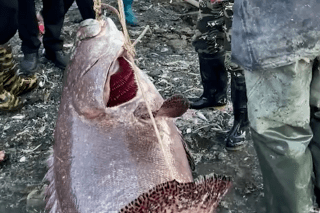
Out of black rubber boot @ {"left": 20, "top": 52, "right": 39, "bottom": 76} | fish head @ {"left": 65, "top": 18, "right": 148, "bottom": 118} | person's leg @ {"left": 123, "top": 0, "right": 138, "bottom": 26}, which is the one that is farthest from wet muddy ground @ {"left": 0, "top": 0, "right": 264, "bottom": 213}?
fish head @ {"left": 65, "top": 18, "right": 148, "bottom": 118}

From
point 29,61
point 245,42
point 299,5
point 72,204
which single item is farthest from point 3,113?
point 299,5

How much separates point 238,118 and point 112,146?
1379mm

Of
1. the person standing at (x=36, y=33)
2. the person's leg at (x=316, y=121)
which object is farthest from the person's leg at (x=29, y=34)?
the person's leg at (x=316, y=121)

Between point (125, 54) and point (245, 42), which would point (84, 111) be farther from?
point (245, 42)

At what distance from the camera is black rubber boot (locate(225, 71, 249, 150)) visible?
3.12m

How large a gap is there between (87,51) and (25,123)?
1452mm

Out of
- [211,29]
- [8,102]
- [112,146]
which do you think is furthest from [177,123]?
[8,102]

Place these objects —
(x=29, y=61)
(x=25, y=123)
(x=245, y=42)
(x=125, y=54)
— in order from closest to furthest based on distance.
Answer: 1. (x=245, y=42)
2. (x=125, y=54)
3. (x=25, y=123)
4. (x=29, y=61)

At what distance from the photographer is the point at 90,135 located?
2285mm

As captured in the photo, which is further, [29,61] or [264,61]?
[29,61]

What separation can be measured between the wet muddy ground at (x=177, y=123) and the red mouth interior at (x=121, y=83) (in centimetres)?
80

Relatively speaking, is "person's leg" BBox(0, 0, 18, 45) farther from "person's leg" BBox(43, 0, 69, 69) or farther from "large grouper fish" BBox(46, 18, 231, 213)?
"large grouper fish" BBox(46, 18, 231, 213)

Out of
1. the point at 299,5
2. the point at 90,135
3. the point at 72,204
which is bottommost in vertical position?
the point at 72,204

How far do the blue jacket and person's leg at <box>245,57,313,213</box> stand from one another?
61 millimetres
